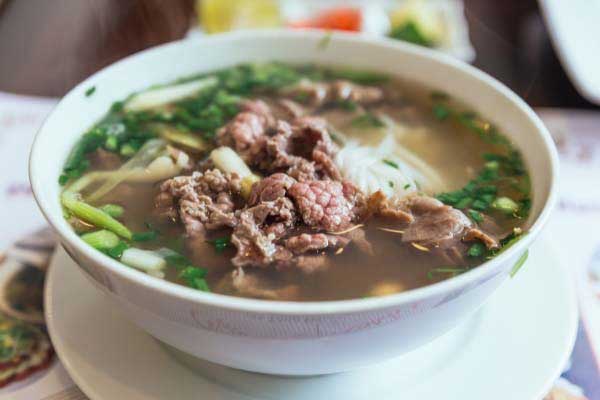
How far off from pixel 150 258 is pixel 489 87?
1338mm

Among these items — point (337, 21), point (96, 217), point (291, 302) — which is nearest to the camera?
A: point (291, 302)

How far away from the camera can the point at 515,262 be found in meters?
1.64

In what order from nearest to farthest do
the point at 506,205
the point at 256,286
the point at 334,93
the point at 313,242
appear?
1. the point at 256,286
2. the point at 313,242
3. the point at 506,205
4. the point at 334,93

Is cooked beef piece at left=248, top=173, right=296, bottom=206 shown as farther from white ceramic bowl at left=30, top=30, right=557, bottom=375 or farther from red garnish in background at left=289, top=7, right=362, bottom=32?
red garnish in background at left=289, top=7, right=362, bottom=32

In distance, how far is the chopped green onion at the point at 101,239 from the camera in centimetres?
182

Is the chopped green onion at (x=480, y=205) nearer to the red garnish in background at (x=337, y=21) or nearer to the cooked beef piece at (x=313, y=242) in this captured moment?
the cooked beef piece at (x=313, y=242)

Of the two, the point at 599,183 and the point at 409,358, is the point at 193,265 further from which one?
the point at 599,183

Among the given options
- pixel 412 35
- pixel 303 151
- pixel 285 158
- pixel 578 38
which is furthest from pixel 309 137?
pixel 578 38

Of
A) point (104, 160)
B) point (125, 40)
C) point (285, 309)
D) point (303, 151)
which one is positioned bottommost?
point (125, 40)

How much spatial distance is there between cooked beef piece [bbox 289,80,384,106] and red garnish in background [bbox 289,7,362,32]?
150 cm

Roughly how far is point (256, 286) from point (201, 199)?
376mm

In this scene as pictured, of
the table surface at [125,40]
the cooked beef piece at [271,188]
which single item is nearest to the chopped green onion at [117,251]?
the cooked beef piece at [271,188]

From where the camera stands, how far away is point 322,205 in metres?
1.90

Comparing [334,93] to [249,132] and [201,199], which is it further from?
[201,199]
